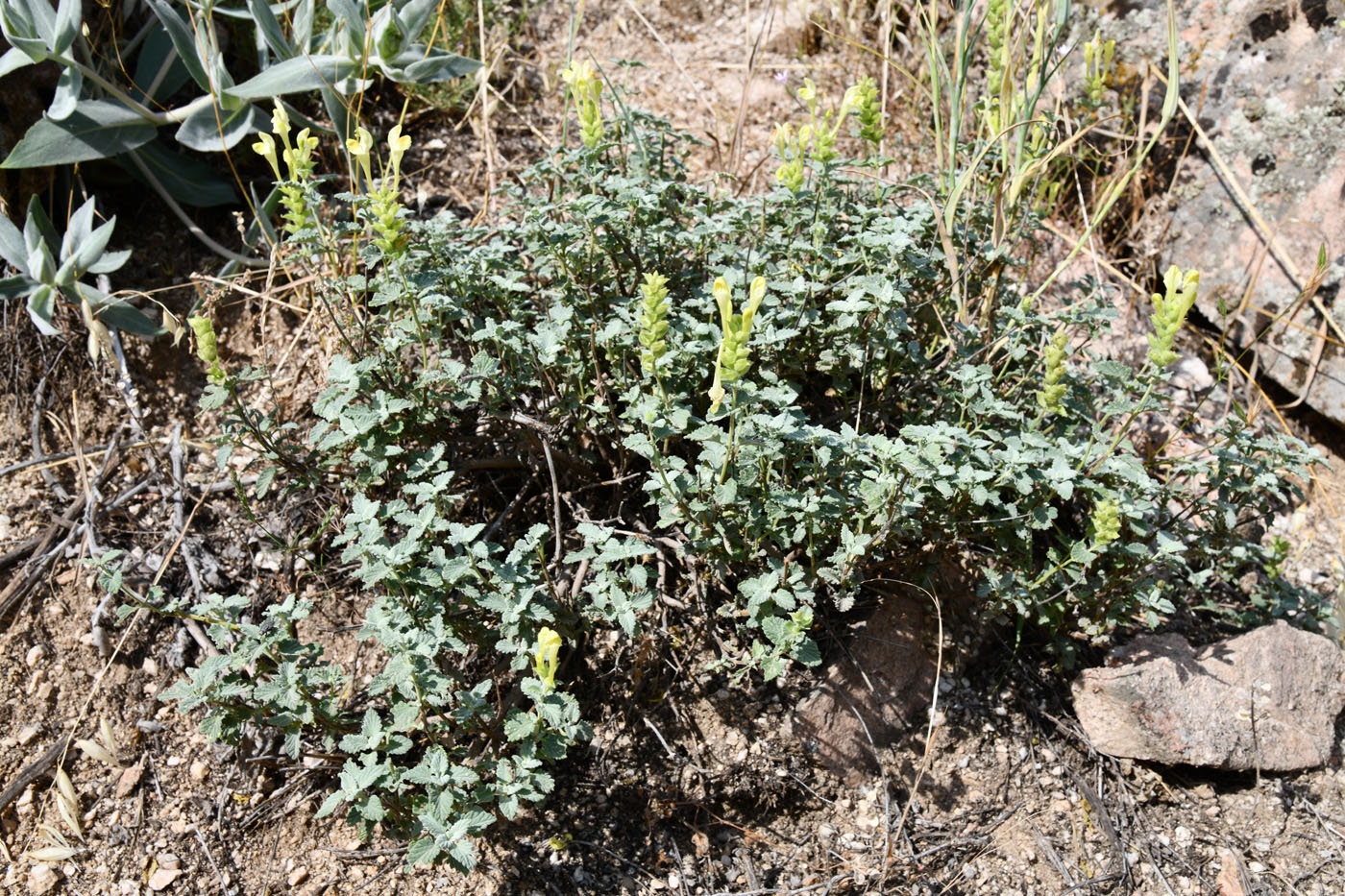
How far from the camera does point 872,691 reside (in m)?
2.44

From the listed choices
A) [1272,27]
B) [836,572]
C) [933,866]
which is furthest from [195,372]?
[1272,27]

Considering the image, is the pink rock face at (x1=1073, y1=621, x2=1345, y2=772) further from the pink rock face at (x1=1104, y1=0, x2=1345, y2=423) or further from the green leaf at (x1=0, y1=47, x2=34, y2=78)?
the green leaf at (x1=0, y1=47, x2=34, y2=78)

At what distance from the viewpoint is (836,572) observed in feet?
7.13

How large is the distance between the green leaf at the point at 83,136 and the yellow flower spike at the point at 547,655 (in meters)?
2.12

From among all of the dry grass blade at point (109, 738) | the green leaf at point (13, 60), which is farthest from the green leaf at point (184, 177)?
the dry grass blade at point (109, 738)

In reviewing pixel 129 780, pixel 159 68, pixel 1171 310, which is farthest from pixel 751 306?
pixel 159 68

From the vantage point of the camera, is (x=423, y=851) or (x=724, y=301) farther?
(x=423, y=851)

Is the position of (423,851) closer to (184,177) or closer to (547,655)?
(547,655)

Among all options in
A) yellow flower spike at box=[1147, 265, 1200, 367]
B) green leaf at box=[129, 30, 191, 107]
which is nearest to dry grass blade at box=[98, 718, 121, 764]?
green leaf at box=[129, 30, 191, 107]

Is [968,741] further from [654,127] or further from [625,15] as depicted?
[625,15]

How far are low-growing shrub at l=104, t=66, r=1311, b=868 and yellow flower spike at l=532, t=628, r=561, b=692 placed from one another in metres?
0.01

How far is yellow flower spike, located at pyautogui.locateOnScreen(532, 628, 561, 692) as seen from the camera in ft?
5.69

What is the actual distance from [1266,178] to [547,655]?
3.09 meters

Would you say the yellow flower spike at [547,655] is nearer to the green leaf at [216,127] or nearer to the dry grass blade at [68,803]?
the dry grass blade at [68,803]
